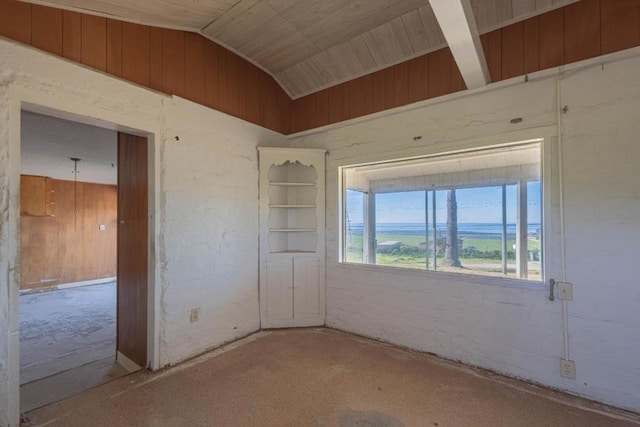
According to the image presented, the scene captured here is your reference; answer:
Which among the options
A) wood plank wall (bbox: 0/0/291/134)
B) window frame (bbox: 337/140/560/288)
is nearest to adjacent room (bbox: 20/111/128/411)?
wood plank wall (bbox: 0/0/291/134)

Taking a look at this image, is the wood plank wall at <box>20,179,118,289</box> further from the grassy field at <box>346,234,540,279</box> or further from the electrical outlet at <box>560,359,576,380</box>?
the electrical outlet at <box>560,359,576,380</box>

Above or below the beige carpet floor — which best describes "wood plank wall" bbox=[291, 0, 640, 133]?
above

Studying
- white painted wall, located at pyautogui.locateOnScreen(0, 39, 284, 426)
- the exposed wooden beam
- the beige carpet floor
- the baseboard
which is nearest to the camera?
the exposed wooden beam

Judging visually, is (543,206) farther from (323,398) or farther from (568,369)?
(323,398)

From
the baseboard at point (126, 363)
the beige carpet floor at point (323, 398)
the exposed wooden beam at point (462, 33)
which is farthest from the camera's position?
the baseboard at point (126, 363)

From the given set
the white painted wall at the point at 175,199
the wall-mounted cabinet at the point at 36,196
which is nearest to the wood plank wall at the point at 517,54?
the white painted wall at the point at 175,199

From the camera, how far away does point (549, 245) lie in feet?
7.29

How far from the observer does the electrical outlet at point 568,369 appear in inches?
83.4

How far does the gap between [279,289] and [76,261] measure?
5.80 meters

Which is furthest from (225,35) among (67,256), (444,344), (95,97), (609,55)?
(67,256)

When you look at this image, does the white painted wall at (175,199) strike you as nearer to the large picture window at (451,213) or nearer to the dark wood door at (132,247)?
the dark wood door at (132,247)

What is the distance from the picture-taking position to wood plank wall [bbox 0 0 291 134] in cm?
190

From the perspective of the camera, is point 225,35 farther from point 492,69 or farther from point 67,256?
point 67,256

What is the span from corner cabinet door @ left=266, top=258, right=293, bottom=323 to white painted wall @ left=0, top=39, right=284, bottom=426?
16 centimetres
